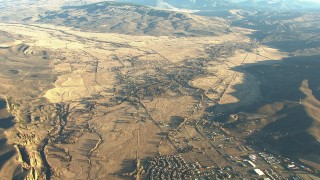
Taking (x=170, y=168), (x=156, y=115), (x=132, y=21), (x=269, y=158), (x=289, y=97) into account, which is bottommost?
(x=132, y=21)

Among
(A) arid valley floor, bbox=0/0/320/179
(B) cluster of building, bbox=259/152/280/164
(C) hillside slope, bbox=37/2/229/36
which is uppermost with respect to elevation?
A: (B) cluster of building, bbox=259/152/280/164

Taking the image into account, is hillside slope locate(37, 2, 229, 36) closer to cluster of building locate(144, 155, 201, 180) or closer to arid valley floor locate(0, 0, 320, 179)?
arid valley floor locate(0, 0, 320, 179)

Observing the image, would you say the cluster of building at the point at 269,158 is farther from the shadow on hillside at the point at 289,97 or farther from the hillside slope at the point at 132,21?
the hillside slope at the point at 132,21

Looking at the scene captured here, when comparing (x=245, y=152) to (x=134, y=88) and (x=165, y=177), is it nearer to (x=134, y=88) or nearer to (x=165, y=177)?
(x=165, y=177)

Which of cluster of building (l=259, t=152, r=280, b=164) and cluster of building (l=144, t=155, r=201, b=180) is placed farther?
cluster of building (l=259, t=152, r=280, b=164)

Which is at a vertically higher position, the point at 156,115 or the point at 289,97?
the point at 289,97

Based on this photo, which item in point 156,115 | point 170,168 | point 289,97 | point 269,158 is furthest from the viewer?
point 289,97

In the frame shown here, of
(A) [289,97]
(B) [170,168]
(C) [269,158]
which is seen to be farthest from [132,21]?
(B) [170,168]

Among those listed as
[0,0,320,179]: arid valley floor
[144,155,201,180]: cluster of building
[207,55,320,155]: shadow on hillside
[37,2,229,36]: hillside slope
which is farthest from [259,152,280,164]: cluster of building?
[37,2,229,36]: hillside slope

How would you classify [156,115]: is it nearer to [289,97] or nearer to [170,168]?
[170,168]

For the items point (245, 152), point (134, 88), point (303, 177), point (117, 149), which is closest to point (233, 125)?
point (245, 152)
